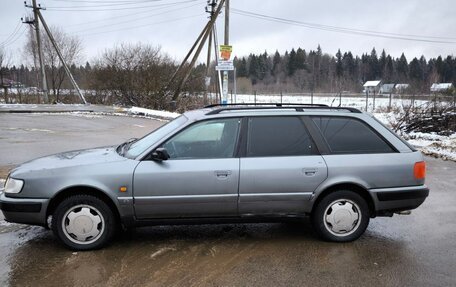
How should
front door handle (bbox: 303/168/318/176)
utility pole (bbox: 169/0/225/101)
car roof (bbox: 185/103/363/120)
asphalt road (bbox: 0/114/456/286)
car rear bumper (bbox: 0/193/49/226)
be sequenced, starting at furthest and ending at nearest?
1. utility pole (bbox: 169/0/225/101)
2. car roof (bbox: 185/103/363/120)
3. front door handle (bbox: 303/168/318/176)
4. car rear bumper (bbox: 0/193/49/226)
5. asphalt road (bbox: 0/114/456/286)

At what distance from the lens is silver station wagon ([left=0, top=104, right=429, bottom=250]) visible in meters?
4.25

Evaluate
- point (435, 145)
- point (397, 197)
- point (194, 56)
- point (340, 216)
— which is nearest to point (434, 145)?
point (435, 145)

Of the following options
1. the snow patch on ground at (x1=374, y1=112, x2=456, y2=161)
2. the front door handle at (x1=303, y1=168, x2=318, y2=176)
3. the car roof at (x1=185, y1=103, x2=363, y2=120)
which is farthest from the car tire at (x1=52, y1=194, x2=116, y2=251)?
the snow patch on ground at (x1=374, y1=112, x2=456, y2=161)

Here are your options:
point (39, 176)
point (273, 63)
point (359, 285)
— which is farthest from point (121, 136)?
point (273, 63)

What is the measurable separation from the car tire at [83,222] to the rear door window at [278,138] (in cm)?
165

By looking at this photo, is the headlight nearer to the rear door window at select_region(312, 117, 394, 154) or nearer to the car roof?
the car roof

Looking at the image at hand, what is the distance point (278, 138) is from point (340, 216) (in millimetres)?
1097

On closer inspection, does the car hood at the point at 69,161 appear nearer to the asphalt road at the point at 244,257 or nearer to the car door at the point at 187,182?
the car door at the point at 187,182

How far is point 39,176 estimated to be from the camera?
4215 millimetres

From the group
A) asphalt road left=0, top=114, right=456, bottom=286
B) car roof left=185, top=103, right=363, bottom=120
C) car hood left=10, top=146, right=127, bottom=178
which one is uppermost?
car roof left=185, top=103, right=363, bottom=120

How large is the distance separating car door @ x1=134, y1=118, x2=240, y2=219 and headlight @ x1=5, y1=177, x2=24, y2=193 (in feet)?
3.85

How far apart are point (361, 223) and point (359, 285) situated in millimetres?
1065

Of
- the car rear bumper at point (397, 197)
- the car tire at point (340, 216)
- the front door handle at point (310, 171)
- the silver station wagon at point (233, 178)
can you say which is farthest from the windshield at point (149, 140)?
the car rear bumper at point (397, 197)

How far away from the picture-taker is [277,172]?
439cm
